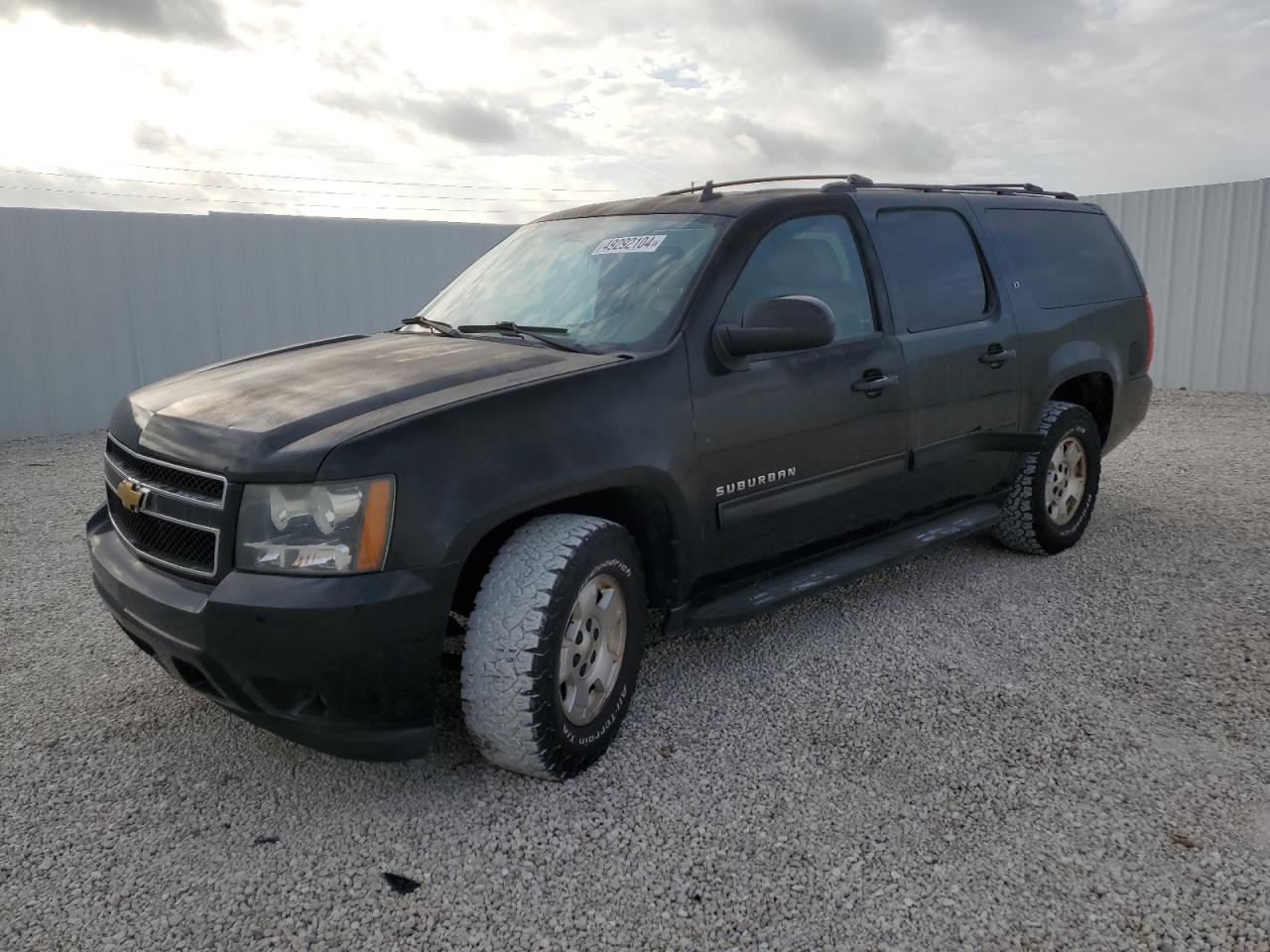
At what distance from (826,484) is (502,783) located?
5.38ft

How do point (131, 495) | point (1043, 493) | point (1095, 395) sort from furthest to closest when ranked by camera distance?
1. point (1095, 395)
2. point (1043, 493)
3. point (131, 495)

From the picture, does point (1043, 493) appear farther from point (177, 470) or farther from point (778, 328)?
point (177, 470)

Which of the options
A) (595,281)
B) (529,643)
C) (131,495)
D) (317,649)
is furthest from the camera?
(595,281)

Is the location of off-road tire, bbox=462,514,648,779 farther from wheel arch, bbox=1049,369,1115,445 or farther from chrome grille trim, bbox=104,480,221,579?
wheel arch, bbox=1049,369,1115,445

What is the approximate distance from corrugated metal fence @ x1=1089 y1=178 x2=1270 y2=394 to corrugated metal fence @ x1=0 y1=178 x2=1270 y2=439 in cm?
1

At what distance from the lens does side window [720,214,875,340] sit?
139 inches

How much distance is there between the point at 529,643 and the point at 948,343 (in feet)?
8.21

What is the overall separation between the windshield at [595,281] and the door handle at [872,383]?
82 cm

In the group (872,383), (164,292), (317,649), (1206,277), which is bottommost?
(317,649)

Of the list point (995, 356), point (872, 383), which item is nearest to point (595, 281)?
point (872, 383)

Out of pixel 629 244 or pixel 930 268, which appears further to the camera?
pixel 930 268

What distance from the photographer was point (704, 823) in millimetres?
2766

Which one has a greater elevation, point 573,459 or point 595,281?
point 595,281

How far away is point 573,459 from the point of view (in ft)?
9.41
